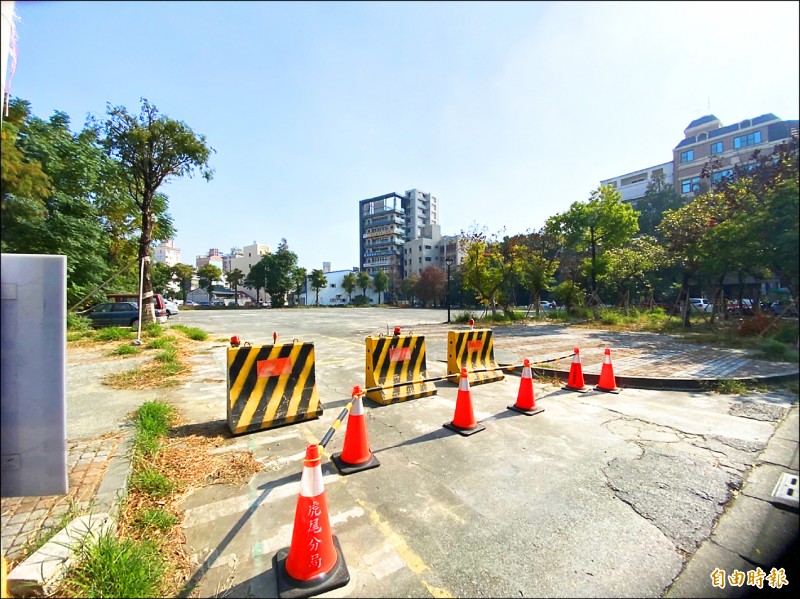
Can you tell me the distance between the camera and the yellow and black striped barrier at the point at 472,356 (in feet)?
22.3

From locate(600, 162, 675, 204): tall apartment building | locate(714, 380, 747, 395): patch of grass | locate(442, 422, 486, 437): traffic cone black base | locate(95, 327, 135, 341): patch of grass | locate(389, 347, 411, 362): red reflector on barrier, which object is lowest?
locate(442, 422, 486, 437): traffic cone black base

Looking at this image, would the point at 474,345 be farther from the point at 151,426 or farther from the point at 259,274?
the point at 259,274

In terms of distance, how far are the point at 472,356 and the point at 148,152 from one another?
14.6 meters

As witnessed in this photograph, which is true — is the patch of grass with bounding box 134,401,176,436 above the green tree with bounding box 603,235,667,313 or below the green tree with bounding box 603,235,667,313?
below

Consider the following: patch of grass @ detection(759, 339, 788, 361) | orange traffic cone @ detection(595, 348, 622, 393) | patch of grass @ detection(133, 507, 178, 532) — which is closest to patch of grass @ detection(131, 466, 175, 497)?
patch of grass @ detection(133, 507, 178, 532)

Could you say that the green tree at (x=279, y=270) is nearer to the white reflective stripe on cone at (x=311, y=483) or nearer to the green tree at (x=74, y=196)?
the green tree at (x=74, y=196)

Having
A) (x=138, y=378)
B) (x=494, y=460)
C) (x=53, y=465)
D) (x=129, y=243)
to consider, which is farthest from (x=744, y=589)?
(x=129, y=243)

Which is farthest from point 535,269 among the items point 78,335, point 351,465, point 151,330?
point 78,335

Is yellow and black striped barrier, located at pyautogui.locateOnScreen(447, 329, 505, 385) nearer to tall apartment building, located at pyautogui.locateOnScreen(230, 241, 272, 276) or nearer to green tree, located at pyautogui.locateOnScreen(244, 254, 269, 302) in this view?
green tree, located at pyautogui.locateOnScreen(244, 254, 269, 302)

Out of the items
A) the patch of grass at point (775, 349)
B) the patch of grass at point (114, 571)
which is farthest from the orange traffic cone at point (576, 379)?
the patch of grass at point (114, 571)

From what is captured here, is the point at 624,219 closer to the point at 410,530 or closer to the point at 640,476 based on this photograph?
the point at 640,476

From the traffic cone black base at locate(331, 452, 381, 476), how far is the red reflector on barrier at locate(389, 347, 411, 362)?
2.48m

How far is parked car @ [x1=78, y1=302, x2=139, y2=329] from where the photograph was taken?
50.1ft

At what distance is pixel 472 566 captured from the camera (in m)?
2.17
